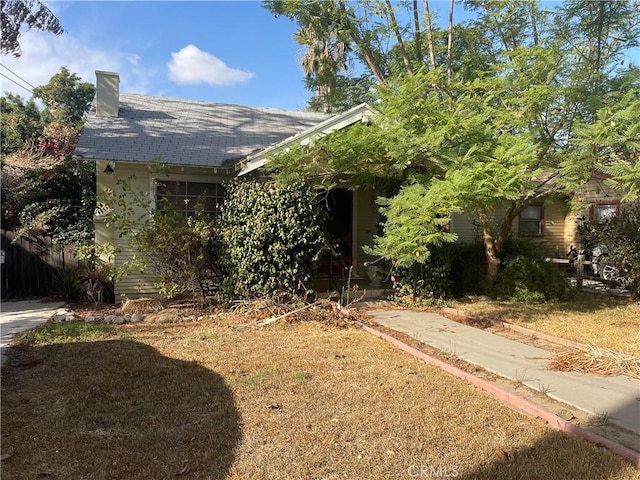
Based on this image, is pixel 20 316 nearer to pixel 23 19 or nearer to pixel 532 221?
pixel 23 19

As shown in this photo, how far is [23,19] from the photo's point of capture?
10.7 metres

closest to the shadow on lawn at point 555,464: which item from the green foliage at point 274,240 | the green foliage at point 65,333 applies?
the green foliage at point 274,240

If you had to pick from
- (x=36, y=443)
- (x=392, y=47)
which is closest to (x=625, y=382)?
(x=36, y=443)

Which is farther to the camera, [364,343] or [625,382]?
[364,343]

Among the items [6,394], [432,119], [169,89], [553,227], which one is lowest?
[6,394]

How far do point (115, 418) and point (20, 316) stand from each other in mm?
6021

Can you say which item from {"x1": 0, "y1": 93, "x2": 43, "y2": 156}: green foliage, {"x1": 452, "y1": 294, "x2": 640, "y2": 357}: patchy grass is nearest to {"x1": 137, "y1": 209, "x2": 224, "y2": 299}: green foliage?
{"x1": 452, "y1": 294, "x2": 640, "y2": 357}: patchy grass

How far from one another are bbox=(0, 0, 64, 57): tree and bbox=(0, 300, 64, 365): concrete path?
6.56 meters

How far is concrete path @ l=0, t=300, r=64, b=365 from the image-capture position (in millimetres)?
6820

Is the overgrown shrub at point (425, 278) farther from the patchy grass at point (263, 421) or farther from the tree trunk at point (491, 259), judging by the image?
the patchy grass at point (263, 421)

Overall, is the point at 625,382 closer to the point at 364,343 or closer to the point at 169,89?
the point at 364,343

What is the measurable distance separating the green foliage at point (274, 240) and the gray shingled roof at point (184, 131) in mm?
1999

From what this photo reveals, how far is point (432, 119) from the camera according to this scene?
6910mm

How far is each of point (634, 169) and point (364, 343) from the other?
4.64 metres
